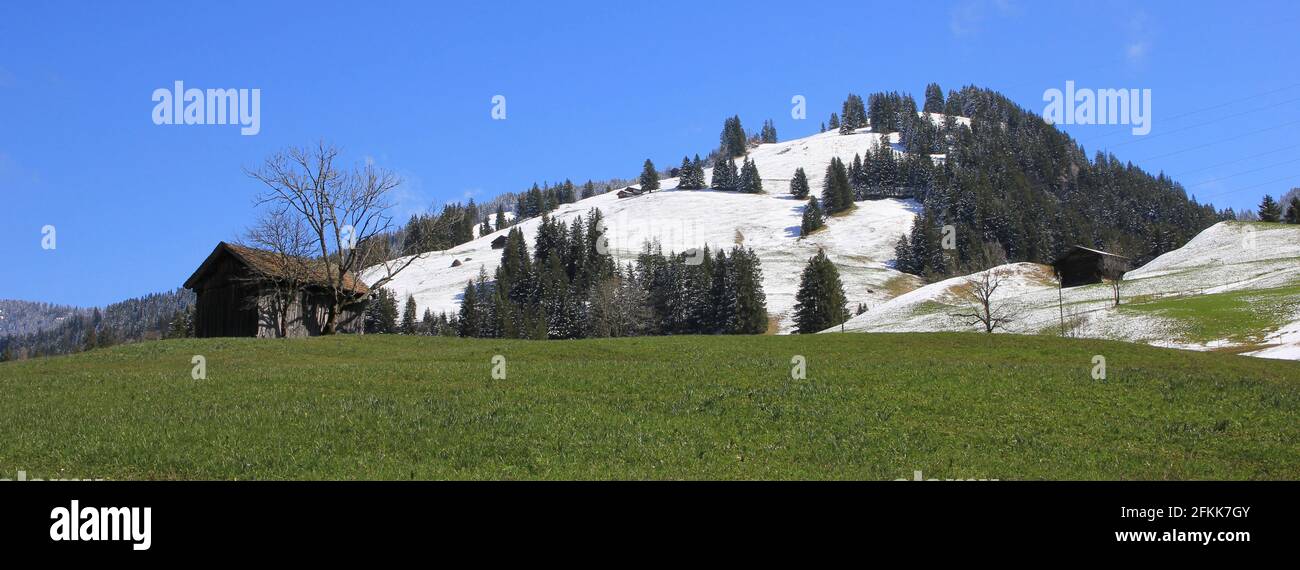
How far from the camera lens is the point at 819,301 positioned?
11444 centimetres

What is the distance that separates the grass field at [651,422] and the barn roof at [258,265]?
60.0 ft

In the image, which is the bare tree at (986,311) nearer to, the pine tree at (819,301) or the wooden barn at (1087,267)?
the wooden barn at (1087,267)

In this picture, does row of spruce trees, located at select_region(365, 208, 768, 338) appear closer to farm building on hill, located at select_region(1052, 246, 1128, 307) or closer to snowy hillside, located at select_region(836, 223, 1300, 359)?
snowy hillside, located at select_region(836, 223, 1300, 359)

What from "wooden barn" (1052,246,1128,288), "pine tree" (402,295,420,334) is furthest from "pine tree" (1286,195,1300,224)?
"pine tree" (402,295,420,334)

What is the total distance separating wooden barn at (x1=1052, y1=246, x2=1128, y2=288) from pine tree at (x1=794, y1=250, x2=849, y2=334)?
93.5 ft

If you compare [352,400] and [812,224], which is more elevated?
[812,224]
